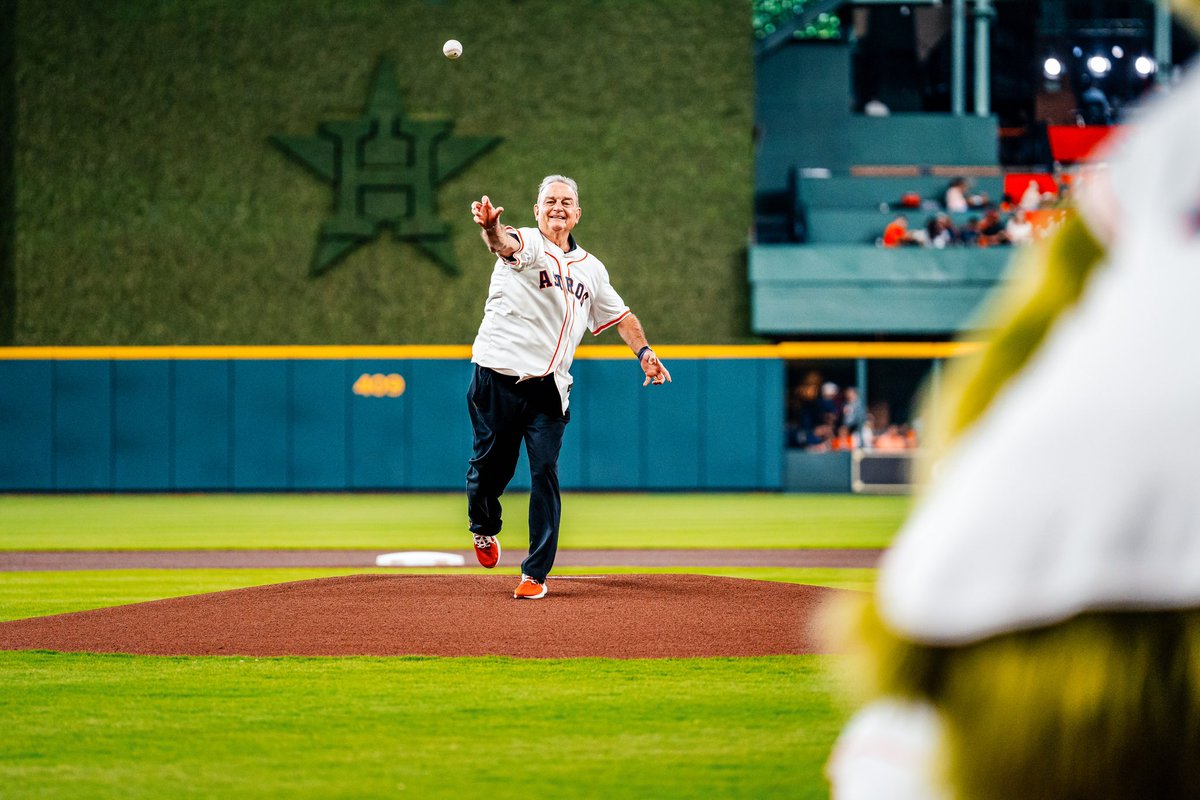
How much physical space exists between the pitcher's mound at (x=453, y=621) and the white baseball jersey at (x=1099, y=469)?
4.54m

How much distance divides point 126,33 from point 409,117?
520cm

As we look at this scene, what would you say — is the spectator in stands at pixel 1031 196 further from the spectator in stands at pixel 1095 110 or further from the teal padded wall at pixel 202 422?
the teal padded wall at pixel 202 422

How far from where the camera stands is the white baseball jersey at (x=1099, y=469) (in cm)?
98

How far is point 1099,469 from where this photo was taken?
0.99 m

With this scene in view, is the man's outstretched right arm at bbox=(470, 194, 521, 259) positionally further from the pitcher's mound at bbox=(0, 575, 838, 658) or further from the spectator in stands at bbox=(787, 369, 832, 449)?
the spectator in stands at bbox=(787, 369, 832, 449)

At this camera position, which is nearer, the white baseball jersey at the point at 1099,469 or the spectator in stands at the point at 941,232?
the white baseball jersey at the point at 1099,469

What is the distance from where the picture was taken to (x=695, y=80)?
24547 millimetres

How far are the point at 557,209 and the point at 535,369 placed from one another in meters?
0.83

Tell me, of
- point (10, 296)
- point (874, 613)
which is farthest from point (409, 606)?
point (10, 296)

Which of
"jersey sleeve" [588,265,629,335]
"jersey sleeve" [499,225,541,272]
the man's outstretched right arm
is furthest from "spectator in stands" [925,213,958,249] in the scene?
the man's outstretched right arm

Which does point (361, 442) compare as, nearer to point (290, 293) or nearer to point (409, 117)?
point (290, 293)

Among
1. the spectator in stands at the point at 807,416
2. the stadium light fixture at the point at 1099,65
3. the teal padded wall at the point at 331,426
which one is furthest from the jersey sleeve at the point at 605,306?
the stadium light fixture at the point at 1099,65

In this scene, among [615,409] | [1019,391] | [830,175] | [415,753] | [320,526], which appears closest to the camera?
[1019,391]

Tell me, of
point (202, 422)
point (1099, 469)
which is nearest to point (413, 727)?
point (1099, 469)
